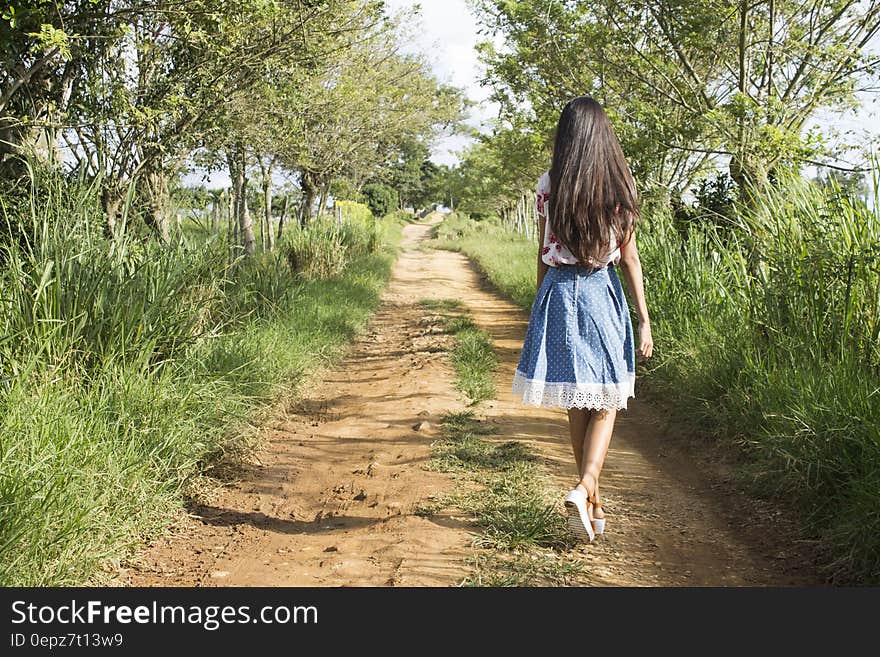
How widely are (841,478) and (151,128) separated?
5.36m

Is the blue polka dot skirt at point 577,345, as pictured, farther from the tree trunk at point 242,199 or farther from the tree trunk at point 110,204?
the tree trunk at point 242,199

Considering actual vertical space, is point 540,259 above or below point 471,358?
above

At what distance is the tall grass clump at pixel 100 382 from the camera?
3.22 metres

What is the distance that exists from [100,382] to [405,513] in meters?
1.68

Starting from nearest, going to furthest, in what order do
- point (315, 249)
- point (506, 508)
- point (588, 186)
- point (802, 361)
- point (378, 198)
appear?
point (588, 186), point (506, 508), point (802, 361), point (315, 249), point (378, 198)

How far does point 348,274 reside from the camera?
14.6 metres

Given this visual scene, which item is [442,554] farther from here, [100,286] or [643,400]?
[643,400]

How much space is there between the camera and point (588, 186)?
11.8ft

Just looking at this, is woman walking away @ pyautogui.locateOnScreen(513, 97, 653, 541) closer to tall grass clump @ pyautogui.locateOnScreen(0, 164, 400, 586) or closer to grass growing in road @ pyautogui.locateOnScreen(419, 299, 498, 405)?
tall grass clump @ pyautogui.locateOnScreen(0, 164, 400, 586)

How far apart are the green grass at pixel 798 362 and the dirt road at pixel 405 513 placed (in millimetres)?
236

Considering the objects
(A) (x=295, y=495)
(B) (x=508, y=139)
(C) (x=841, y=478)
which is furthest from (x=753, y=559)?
(B) (x=508, y=139)

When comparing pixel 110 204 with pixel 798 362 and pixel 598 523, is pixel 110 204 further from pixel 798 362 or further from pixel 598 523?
pixel 798 362

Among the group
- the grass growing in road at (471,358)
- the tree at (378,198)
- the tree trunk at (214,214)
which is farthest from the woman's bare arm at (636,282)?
the tree at (378,198)

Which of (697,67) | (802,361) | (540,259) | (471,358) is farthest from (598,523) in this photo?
(697,67)
